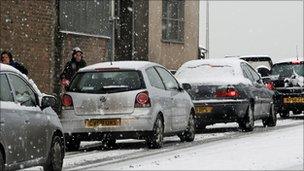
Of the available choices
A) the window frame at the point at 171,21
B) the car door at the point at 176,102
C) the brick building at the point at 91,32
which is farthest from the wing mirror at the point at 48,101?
the window frame at the point at 171,21

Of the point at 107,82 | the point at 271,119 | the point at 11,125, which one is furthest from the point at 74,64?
the point at 11,125

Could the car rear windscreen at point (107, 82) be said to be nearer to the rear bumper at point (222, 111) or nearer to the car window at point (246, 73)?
the rear bumper at point (222, 111)

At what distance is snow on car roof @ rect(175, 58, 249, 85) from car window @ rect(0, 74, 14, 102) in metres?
9.22

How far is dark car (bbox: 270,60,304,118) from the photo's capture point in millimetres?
24812

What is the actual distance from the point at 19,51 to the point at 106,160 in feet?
37.1

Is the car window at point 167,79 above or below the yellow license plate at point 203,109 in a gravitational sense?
above

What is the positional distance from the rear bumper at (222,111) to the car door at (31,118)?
822cm

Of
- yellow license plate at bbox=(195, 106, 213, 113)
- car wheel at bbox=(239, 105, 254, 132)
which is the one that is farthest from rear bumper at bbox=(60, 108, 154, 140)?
car wheel at bbox=(239, 105, 254, 132)

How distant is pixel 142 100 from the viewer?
1510cm

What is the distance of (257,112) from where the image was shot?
20.3 metres

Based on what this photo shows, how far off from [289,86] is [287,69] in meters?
0.82

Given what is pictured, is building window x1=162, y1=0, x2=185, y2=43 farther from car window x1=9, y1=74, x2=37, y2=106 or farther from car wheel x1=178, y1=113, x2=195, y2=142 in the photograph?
car window x1=9, y1=74, x2=37, y2=106

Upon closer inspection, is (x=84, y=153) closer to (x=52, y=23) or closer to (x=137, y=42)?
(x=52, y=23)

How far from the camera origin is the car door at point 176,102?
16422 millimetres
